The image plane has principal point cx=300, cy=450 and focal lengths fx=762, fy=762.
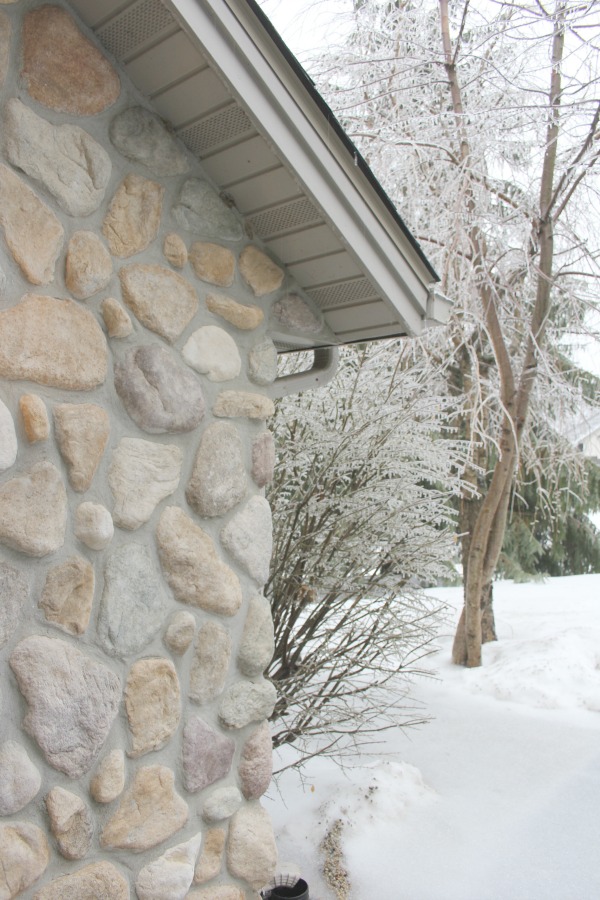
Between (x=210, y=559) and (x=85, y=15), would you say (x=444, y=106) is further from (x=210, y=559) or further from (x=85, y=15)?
(x=210, y=559)

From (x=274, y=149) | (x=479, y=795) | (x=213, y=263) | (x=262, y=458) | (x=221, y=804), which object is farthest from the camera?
(x=479, y=795)

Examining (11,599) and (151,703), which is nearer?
(11,599)

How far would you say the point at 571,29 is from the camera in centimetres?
388

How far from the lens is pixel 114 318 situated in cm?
192

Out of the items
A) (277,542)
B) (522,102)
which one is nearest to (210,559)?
(277,542)

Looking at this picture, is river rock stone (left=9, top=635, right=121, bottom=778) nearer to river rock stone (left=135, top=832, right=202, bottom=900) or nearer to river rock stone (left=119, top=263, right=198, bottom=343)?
river rock stone (left=135, top=832, right=202, bottom=900)

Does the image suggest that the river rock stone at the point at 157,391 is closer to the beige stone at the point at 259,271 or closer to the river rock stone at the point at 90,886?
the beige stone at the point at 259,271

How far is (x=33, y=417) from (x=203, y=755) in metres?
1.01

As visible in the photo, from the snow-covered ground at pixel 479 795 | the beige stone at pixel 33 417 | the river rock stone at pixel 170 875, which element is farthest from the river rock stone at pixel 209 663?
the snow-covered ground at pixel 479 795

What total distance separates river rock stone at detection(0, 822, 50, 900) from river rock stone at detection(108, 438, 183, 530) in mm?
705

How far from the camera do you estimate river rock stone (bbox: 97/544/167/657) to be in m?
1.86

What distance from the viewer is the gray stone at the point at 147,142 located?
1991 mm

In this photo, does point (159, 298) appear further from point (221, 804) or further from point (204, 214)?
point (221, 804)

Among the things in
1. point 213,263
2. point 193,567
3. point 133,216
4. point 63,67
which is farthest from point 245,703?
point 63,67
